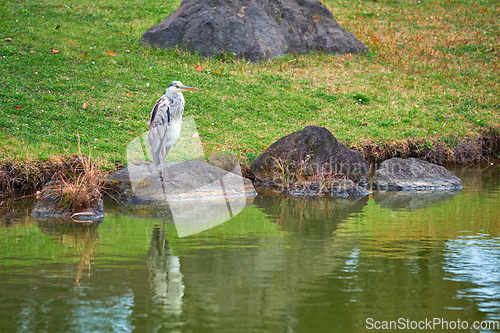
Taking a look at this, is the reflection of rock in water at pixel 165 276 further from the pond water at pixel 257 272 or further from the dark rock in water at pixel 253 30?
the dark rock in water at pixel 253 30

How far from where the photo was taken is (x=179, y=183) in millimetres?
10703

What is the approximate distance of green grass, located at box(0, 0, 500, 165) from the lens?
1385cm

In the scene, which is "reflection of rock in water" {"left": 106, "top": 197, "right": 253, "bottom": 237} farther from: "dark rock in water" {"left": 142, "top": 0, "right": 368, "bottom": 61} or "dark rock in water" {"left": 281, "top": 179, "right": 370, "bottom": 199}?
"dark rock in water" {"left": 142, "top": 0, "right": 368, "bottom": 61}

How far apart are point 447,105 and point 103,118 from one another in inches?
418

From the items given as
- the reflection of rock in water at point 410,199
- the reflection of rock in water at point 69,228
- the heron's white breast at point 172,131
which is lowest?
the reflection of rock in water at point 69,228

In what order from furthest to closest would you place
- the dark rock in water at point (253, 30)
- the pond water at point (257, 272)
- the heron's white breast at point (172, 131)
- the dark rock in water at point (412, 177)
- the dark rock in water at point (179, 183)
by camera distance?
the dark rock in water at point (253, 30), the dark rock in water at point (412, 177), the heron's white breast at point (172, 131), the dark rock in water at point (179, 183), the pond water at point (257, 272)

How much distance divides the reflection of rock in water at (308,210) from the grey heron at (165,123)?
209cm

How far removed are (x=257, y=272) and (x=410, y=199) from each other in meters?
5.64

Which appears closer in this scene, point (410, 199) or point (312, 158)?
point (410, 199)

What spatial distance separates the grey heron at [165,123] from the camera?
1074cm

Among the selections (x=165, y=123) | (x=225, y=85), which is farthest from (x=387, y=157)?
(x=165, y=123)

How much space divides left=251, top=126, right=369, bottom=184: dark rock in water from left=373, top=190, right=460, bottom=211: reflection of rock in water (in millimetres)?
802

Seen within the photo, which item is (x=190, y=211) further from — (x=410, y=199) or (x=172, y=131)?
(x=410, y=199)

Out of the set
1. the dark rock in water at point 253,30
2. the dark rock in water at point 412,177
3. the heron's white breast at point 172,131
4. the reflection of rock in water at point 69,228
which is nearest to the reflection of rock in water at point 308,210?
the dark rock in water at point 412,177
